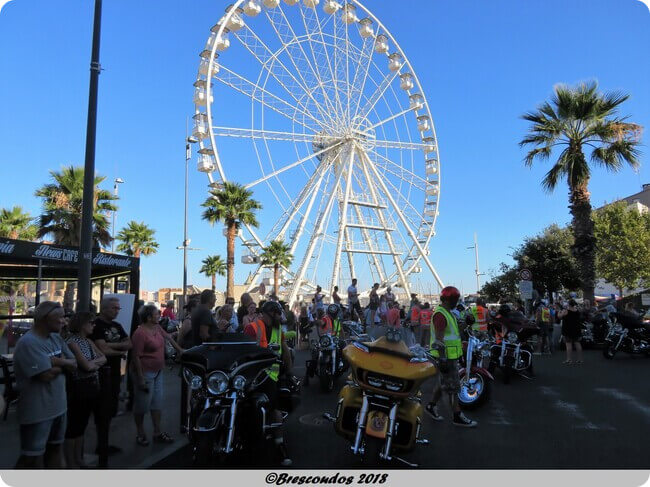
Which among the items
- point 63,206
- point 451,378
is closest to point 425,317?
point 451,378

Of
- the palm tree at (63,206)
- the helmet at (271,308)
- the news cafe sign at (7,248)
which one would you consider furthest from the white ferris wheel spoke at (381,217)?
the helmet at (271,308)

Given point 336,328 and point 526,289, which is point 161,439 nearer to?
point 336,328

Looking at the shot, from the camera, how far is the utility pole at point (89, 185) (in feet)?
22.5

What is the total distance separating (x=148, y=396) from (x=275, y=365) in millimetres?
1468

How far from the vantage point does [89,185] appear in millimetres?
7105

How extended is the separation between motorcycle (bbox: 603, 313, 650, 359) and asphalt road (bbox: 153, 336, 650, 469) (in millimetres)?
3166

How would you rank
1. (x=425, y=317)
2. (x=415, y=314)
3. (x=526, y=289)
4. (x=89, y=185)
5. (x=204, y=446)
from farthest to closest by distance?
(x=526, y=289), (x=415, y=314), (x=425, y=317), (x=89, y=185), (x=204, y=446)

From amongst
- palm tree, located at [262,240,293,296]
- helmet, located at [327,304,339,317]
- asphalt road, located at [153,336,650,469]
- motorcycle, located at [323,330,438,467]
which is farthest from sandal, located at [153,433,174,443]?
palm tree, located at [262,240,293,296]

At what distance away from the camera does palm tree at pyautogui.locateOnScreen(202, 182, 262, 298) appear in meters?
28.7

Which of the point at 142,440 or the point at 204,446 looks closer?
the point at 204,446

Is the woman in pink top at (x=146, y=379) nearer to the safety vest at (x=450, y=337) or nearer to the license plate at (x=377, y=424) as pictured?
the license plate at (x=377, y=424)

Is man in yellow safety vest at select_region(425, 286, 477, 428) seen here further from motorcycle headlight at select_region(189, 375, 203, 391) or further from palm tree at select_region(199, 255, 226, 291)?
palm tree at select_region(199, 255, 226, 291)

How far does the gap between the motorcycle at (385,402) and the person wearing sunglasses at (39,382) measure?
2.35m

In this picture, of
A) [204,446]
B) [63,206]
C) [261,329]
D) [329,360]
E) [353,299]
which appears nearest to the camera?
[204,446]
